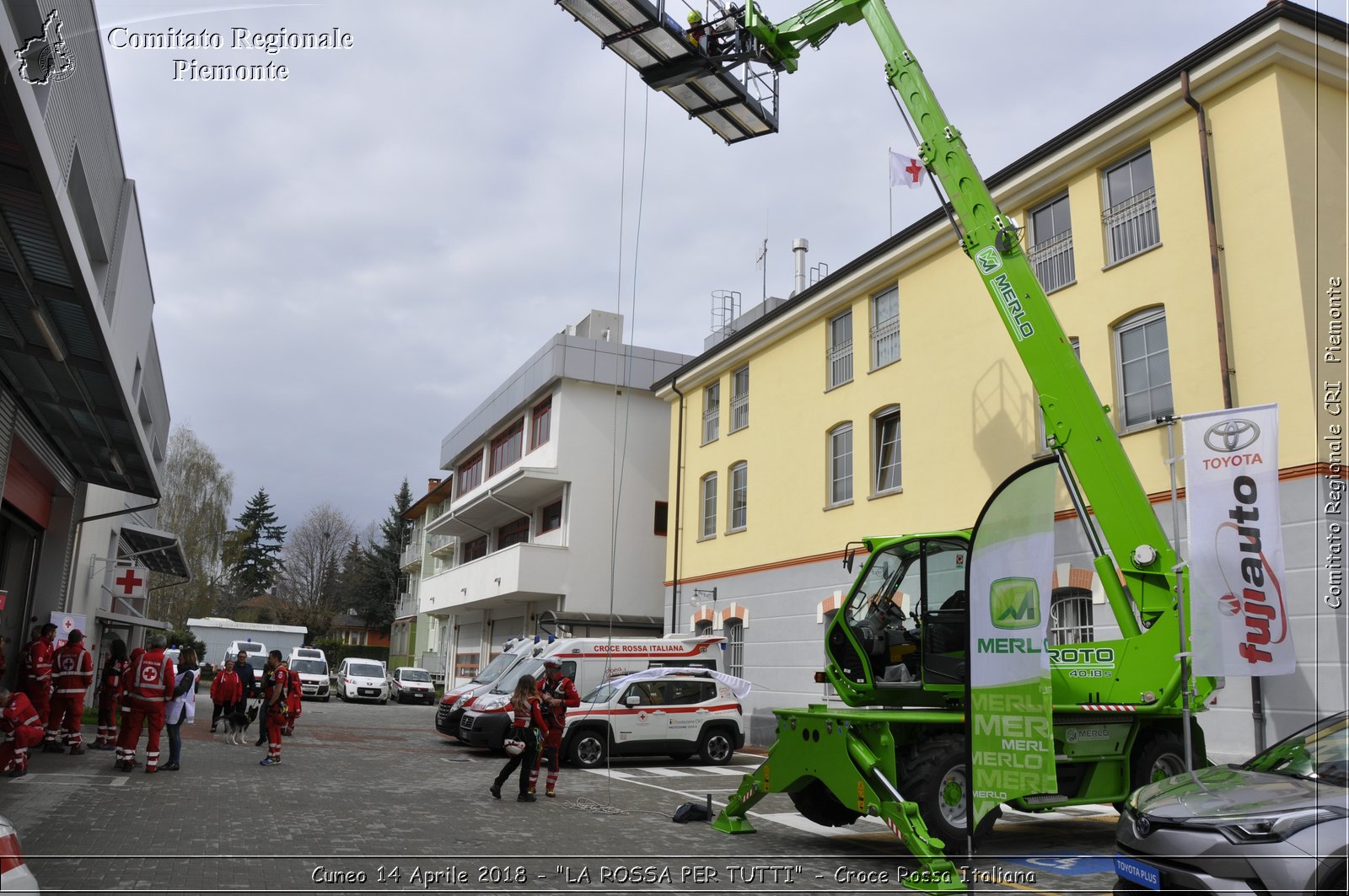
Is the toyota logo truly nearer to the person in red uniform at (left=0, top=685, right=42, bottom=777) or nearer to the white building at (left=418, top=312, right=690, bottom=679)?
the person in red uniform at (left=0, top=685, right=42, bottom=777)

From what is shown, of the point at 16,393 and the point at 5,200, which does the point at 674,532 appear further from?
the point at 5,200

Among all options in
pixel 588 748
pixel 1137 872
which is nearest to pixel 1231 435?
pixel 1137 872

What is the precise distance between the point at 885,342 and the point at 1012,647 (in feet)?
43.8

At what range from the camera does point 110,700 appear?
53.6ft

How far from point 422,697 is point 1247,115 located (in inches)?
1378

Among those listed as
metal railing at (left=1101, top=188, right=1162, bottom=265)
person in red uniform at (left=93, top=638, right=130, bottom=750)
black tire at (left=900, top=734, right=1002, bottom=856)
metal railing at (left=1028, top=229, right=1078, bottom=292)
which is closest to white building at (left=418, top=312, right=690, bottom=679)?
person in red uniform at (left=93, top=638, right=130, bottom=750)

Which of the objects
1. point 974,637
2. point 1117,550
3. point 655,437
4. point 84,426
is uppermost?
point 655,437

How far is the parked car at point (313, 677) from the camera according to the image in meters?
37.2

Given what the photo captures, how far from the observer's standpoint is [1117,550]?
999 cm

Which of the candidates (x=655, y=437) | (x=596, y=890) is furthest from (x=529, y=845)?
(x=655, y=437)

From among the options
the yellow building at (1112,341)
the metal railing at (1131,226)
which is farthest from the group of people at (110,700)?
the metal railing at (1131,226)

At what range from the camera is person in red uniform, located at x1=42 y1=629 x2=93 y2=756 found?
1427 centimetres

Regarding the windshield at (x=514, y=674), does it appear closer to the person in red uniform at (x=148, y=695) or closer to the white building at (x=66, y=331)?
the person in red uniform at (x=148, y=695)

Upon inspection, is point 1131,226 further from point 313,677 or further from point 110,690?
point 313,677
